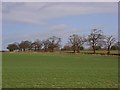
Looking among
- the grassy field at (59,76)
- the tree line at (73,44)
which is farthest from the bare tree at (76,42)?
the grassy field at (59,76)

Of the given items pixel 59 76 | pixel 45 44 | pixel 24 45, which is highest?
pixel 45 44

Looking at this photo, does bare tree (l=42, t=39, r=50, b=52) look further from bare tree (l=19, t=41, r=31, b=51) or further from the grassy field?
the grassy field

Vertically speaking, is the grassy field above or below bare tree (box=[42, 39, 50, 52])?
below

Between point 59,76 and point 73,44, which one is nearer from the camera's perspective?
point 59,76

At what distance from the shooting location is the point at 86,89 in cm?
1422

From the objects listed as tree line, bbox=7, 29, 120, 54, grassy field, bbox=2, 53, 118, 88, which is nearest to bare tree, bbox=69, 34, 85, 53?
tree line, bbox=7, 29, 120, 54

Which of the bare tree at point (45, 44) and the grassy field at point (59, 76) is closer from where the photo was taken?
the grassy field at point (59, 76)

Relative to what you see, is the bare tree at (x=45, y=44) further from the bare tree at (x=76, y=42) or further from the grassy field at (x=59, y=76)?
the grassy field at (x=59, y=76)

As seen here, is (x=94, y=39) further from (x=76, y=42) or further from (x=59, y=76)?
(x=59, y=76)

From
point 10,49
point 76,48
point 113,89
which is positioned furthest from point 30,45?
point 113,89

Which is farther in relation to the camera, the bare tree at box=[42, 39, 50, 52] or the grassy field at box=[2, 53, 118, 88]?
the bare tree at box=[42, 39, 50, 52]

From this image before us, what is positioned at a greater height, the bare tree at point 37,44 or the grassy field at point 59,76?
the bare tree at point 37,44

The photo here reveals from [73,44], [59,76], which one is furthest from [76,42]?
[59,76]

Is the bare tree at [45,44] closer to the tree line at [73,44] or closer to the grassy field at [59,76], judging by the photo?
the tree line at [73,44]
